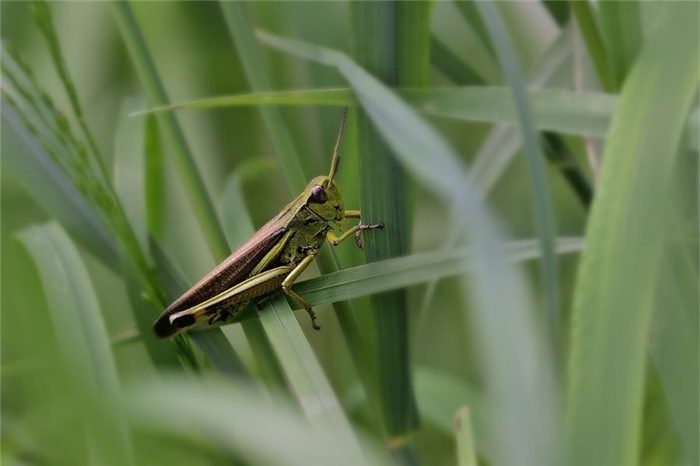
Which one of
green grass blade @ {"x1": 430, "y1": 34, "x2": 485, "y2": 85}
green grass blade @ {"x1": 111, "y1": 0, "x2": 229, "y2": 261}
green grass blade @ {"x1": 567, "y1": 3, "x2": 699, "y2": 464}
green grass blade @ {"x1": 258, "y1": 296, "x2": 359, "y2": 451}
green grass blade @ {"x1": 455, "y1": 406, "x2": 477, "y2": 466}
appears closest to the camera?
green grass blade @ {"x1": 567, "y1": 3, "x2": 699, "y2": 464}

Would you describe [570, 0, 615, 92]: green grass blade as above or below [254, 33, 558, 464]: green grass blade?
above

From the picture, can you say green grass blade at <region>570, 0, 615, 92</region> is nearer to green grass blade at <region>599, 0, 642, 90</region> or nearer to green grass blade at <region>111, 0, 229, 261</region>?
green grass blade at <region>599, 0, 642, 90</region>

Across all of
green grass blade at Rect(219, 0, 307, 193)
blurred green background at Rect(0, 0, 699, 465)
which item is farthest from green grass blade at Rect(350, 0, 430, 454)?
green grass blade at Rect(219, 0, 307, 193)

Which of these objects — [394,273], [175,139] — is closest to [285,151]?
[175,139]

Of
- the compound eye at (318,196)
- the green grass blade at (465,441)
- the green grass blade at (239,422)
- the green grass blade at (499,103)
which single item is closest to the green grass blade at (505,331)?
the green grass blade at (239,422)

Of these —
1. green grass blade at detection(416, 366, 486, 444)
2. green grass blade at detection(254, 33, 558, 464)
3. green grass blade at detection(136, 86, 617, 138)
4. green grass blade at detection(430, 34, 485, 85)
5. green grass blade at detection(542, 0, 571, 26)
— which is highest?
green grass blade at detection(542, 0, 571, 26)

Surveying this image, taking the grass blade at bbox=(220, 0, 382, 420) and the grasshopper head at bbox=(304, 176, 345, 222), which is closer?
the grass blade at bbox=(220, 0, 382, 420)

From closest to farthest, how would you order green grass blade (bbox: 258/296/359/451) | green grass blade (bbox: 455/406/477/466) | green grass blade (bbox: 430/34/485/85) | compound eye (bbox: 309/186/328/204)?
green grass blade (bbox: 258/296/359/451) → green grass blade (bbox: 455/406/477/466) → compound eye (bbox: 309/186/328/204) → green grass blade (bbox: 430/34/485/85)

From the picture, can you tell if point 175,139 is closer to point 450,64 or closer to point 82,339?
point 82,339
